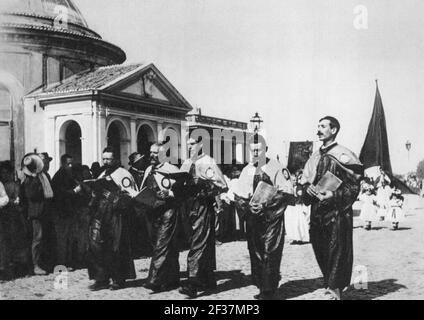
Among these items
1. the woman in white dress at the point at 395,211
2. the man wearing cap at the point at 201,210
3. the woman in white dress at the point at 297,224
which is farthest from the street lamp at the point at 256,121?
the man wearing cap at the point at 201,210

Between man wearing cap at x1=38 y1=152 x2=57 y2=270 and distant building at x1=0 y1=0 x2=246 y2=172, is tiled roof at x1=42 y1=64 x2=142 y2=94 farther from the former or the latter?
man wearing cap at x1=38 y1=152 x2=57 y2=270

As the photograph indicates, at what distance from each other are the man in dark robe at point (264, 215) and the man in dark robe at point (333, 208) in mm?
361

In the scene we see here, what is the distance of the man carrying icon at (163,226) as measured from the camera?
652 centimetres

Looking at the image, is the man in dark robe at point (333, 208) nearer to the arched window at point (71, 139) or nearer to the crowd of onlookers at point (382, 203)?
the crowd of onlookers at point (382, 203)

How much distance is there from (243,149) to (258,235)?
2097 centimetres

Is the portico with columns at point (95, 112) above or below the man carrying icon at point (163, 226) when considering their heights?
above

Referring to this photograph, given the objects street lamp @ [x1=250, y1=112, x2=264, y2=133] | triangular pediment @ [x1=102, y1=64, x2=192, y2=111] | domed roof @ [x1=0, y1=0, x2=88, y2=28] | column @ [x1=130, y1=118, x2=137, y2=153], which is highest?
domed roof @ [x1=0, y1=0, x2=88, y2=28]

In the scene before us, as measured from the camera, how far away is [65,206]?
834 cm

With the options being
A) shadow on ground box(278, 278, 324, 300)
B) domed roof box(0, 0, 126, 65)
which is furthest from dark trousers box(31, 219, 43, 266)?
domed roof box(0, 0, 126, 65)

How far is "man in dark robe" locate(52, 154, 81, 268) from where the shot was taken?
327 inches

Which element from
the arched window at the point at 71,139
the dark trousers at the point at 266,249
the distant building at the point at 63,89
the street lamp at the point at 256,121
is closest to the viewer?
the dark trousers at the point at 266,249

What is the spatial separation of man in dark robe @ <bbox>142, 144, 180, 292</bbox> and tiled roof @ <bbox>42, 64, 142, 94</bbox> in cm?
1032
